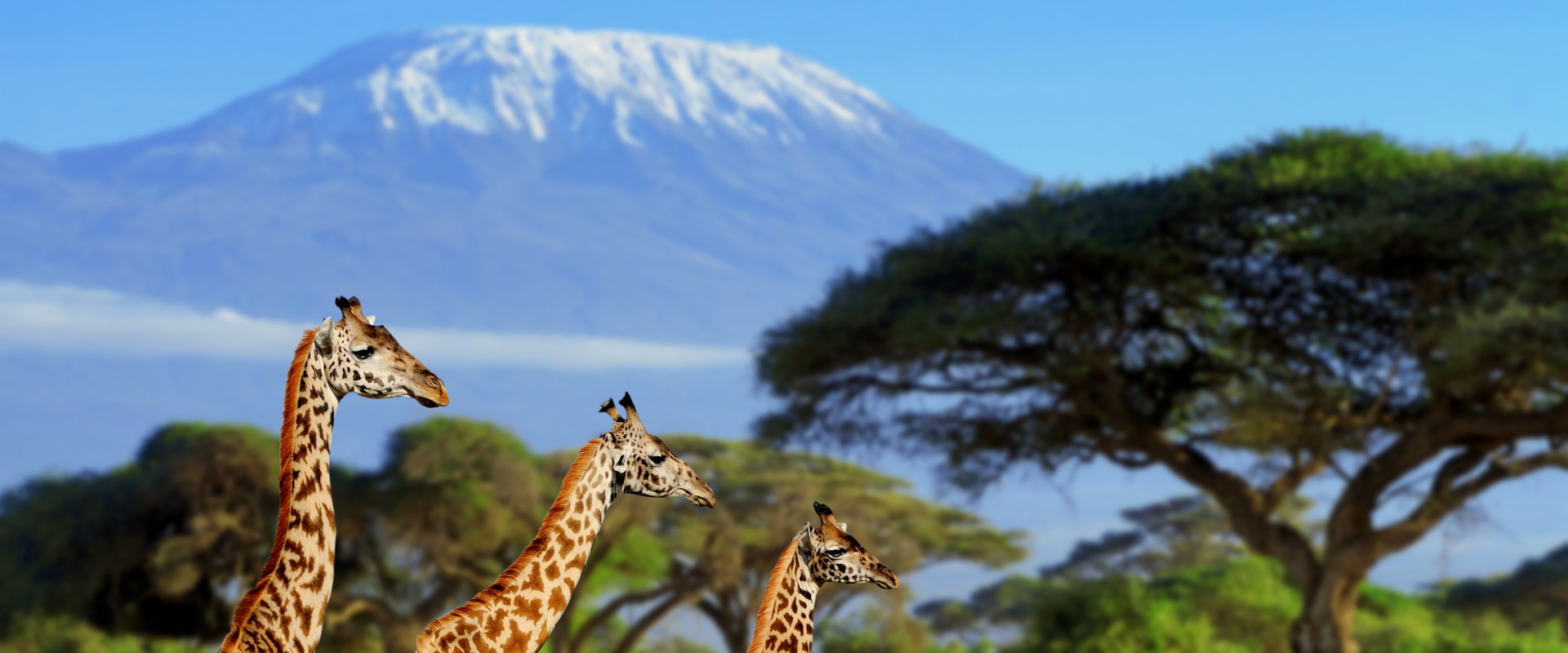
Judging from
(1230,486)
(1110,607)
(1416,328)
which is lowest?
(1110,607)

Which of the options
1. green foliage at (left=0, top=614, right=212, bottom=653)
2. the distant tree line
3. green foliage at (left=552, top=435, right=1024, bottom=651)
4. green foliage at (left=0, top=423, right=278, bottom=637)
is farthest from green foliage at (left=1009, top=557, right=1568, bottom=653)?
green foliage at (left=0, top=614, right=212, bottom=653)

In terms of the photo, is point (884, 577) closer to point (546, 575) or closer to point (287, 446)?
point (546, 575)

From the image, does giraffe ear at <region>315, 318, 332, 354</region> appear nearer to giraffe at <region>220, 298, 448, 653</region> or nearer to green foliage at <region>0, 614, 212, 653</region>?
giraffe at <region>220, 298, 448, 653</region>

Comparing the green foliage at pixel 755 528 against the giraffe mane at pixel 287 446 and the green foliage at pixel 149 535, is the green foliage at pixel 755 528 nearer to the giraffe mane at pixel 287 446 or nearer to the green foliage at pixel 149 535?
the green foliage at pixel 149 535

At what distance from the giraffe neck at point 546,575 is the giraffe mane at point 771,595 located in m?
0.47

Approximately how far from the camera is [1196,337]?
65.9 feet

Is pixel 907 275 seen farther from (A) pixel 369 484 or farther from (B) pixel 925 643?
(A) pixel 369 484

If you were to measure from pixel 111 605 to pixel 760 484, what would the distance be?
10.2 metres

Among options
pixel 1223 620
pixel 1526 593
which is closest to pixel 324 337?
pixel 1223 620

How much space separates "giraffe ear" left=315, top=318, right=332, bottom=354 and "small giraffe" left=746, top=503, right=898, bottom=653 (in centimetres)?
116

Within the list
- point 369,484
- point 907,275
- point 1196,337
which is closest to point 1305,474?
point 1196,337

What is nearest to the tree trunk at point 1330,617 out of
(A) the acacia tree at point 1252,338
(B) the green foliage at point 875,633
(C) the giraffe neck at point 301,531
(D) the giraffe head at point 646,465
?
(A) the acacia tree at point 1252,338

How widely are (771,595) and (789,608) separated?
66mm

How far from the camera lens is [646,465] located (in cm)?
321
